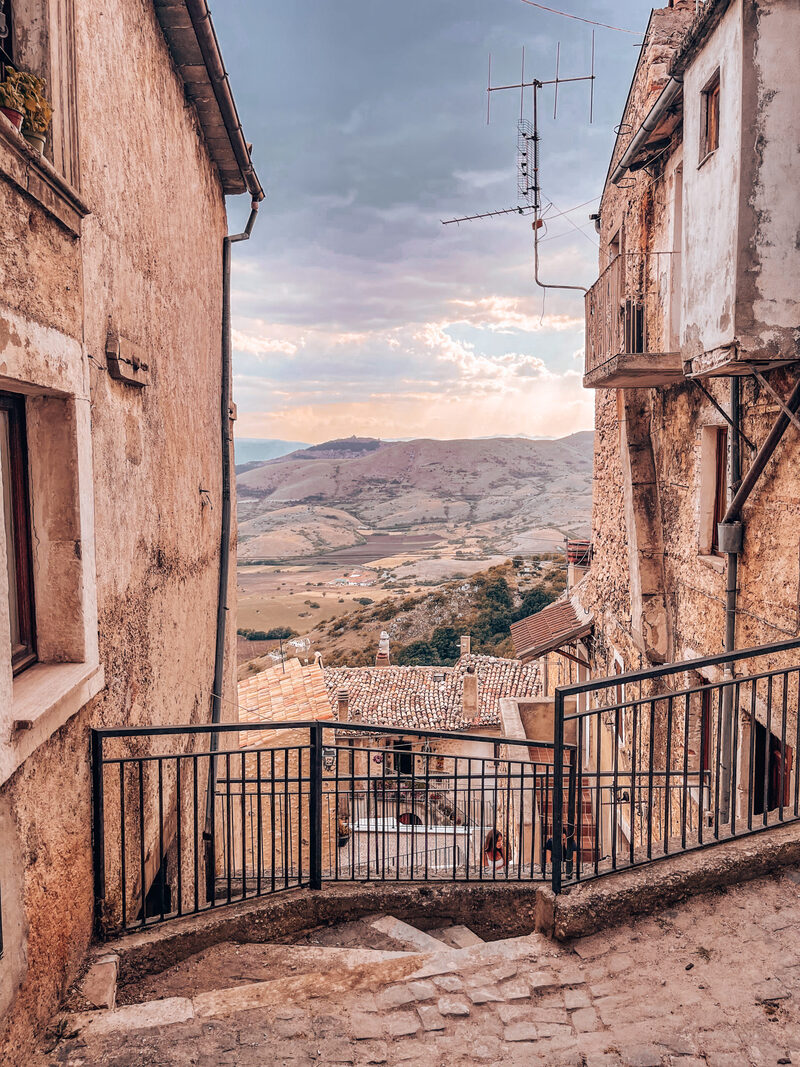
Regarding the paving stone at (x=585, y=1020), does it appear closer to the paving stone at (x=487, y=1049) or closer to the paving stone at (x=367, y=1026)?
the paving stone at (x=487, y=1049)

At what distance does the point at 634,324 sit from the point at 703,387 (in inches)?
99.6

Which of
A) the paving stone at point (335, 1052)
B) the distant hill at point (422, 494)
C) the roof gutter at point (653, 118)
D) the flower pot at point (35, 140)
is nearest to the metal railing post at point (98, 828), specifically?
the paving stone at point (335, 1052)

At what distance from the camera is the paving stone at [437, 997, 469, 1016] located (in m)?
3.32

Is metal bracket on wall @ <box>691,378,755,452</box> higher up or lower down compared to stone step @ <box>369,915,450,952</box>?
higher up

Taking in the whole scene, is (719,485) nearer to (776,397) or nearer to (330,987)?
(776,397)

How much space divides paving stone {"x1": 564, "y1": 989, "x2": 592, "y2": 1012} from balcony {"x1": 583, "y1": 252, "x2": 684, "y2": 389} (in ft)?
19.8

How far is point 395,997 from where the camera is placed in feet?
11.4

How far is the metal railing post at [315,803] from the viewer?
4.55 m

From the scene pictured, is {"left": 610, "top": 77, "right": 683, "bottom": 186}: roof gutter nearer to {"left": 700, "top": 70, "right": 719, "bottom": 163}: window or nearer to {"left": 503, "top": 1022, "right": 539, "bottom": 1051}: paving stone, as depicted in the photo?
{"left": 700, "top": 70, "right": 719, "bottom": 163}: window

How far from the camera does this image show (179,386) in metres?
6.62

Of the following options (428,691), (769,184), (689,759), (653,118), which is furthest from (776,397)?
(428,691)

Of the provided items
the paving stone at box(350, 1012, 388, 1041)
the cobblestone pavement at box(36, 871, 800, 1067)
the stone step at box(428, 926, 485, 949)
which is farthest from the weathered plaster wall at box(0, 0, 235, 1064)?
the stone step at box(428, 926, 485, 949)

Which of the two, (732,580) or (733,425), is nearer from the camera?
(733,425)

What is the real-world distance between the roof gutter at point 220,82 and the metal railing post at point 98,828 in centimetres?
572
